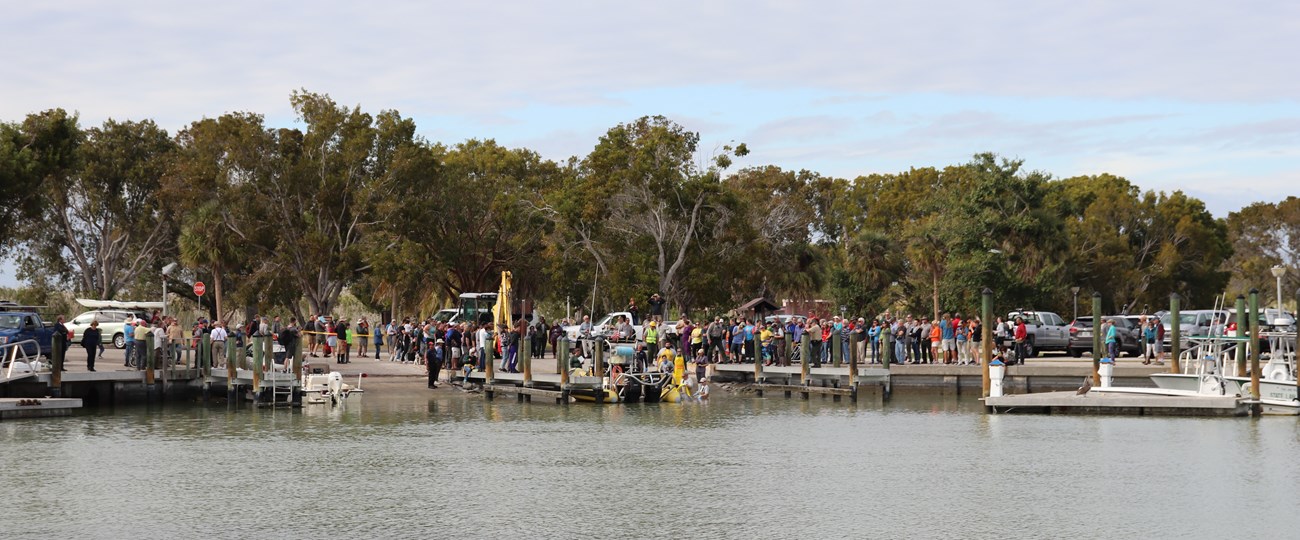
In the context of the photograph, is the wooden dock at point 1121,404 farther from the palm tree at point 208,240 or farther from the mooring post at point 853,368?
the palm tree at point 208,240

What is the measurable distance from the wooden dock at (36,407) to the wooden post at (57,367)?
2.96ft

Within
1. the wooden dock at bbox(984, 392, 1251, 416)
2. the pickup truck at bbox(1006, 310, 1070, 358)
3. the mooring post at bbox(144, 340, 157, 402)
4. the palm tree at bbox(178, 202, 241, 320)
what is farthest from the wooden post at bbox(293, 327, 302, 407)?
the palm tree at bbox(178, 202, 241, 320)

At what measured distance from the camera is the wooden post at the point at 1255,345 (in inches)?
1246

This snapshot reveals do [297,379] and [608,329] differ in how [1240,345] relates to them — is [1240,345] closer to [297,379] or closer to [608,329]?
[608,329]

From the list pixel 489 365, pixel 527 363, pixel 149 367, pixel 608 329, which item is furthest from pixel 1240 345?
pixel 149 367

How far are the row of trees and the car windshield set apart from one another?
1453 cm

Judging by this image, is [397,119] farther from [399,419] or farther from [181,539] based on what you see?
[181,539]

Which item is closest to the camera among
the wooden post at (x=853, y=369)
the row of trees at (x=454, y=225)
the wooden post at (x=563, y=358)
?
the wooden post at (x=563, y=358)

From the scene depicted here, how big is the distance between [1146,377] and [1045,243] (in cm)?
2653

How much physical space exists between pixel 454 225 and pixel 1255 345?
46.0 meters

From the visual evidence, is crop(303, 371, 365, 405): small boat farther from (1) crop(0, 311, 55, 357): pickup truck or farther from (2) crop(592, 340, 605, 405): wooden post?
(1) crop(0, 311, 55, 357): pickup truck

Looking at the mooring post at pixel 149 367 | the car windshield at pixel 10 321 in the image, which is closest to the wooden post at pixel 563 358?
the mooring post at pixel 149 367

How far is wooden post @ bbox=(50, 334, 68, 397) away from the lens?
110ft

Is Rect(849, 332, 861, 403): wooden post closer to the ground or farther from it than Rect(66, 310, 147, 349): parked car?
closer to the ground
